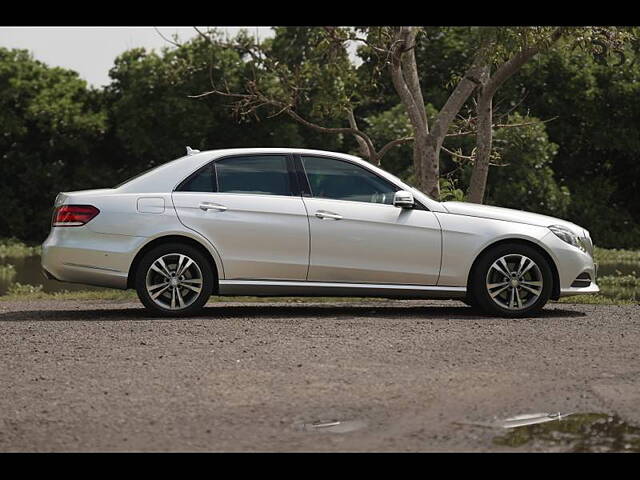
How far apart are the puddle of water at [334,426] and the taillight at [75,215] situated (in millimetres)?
5229

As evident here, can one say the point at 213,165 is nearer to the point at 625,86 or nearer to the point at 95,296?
the point at 95,296

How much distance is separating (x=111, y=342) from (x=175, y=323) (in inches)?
44.3

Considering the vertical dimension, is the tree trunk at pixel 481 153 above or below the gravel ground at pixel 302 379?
above

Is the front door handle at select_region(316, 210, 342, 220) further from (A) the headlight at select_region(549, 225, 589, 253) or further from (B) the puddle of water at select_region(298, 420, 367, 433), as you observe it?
(B) the puddle of water at select_region(298, 420, 367, 433)

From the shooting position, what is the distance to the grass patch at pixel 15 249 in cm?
3106

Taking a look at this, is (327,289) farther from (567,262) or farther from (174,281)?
(567,262)

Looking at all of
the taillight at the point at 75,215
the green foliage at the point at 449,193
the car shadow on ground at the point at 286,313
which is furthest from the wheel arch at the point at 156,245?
the green foliage at the point at 449,193

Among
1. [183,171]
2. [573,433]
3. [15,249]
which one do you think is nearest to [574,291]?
[183,171]

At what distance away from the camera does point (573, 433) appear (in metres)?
6.22

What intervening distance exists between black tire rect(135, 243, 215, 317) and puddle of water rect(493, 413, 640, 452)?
197 inches

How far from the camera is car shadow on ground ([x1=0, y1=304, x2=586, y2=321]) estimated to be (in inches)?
452

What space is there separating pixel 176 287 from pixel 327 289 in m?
1.42

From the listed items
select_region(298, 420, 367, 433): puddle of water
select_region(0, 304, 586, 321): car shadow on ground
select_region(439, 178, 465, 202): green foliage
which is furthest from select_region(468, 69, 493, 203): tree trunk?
select_region(298, 420, 367, 433): puddle of water

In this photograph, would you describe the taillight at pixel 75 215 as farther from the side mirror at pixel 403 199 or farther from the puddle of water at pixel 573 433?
the puddle of water at pixel 573 433
